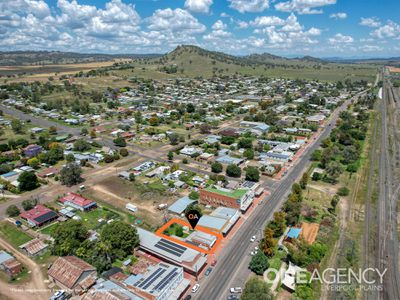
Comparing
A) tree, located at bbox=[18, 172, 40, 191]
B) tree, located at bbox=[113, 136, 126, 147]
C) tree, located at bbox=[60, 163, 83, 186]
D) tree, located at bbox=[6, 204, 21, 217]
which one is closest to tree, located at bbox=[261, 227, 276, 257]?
tree, located at bbox=[60, 163, 83, 186]

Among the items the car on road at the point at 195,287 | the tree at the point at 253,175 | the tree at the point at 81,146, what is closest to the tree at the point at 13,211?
the tree at the point at 81,146

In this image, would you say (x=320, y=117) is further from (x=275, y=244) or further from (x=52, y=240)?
(x=52, y=240)

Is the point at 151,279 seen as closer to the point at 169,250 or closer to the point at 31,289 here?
the point at 169,250

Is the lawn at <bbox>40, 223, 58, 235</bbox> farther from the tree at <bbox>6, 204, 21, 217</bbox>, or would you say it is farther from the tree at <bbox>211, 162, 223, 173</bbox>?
the tree at <bbox>211, 162, 223, 173</bbox>

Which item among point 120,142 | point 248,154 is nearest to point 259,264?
point 248,154

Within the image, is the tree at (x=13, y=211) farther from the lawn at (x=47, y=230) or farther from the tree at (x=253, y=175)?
the tree at (x=253, y=175)

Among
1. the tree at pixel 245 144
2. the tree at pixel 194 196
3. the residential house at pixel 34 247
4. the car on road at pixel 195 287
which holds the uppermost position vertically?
the tree at pixel 245 144
